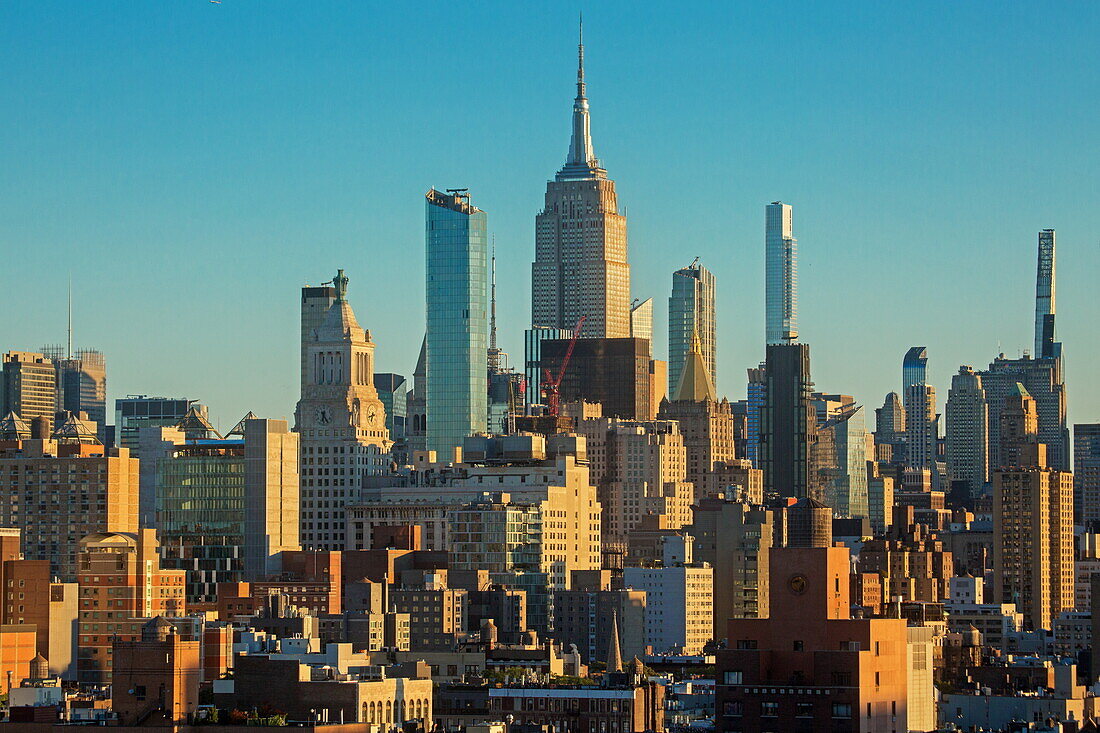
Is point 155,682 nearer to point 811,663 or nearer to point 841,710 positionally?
point 811,663

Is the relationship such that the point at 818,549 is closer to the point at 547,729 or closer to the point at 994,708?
the point at 547,729

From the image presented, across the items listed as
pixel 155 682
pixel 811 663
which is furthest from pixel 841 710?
pixel 155 682

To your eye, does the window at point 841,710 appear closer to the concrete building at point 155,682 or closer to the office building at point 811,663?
the office building at point 811,663

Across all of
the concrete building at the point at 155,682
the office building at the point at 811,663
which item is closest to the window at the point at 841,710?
the office building at the point at 811,663

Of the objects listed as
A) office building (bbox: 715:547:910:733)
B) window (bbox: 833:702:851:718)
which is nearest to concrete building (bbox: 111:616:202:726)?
office building (bbox: 715:547:910:733)

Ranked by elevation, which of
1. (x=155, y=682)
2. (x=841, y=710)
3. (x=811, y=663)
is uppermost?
(x=811, y=663)

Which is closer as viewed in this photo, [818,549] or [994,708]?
[818,549]

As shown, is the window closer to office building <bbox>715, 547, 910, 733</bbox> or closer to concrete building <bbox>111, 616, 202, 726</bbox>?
office building <bbox>715, 547, 910, 733</bbox>

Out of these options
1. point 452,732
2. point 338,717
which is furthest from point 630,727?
point 338,717
